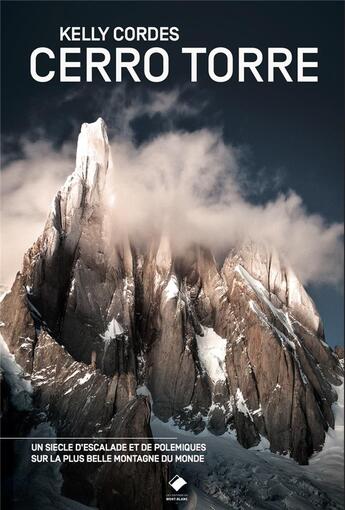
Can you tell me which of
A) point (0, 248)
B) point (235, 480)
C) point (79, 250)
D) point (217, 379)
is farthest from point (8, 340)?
point (217, 379)

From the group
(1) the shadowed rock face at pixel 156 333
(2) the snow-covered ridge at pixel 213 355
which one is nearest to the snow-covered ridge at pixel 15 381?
(1) the shadowed rock face at pixel 156 333

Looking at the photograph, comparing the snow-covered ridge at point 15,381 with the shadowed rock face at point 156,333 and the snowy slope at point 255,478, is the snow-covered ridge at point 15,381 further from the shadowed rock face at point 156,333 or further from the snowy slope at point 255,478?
the snowy slope at point 255,478

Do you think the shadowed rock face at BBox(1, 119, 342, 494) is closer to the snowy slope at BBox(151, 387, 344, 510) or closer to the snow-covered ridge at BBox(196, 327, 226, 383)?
the snow-covered ridge at BBox(196, 327, 226, 383)

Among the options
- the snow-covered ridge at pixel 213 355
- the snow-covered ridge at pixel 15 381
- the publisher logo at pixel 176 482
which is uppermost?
the snow-covered ridge at pixel 213 355

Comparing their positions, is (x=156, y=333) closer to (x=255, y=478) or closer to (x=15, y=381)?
(x=255, y=478)

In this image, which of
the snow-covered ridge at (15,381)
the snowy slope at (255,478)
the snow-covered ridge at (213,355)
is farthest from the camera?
the snow-covered ridge at (213,355)

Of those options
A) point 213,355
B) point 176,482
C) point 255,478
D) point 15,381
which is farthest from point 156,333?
point 176,482

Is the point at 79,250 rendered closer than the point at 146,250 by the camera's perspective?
Yes

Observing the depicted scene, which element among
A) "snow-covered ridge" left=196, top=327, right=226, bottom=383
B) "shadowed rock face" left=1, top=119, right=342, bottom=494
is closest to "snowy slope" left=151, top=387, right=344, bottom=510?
"shadowed rock face" left=1, top=119, right=342, bottom=494

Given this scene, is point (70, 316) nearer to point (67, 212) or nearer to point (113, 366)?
point (113, 366)

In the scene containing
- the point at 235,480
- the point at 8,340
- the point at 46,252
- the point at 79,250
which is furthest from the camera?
the point at 79,250
